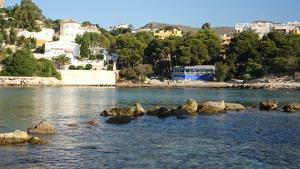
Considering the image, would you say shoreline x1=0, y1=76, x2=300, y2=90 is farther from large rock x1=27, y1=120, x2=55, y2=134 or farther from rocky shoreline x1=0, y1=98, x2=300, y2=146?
large rock x1=27, y1=120, x2=55, y2=134

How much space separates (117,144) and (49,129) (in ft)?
16.4

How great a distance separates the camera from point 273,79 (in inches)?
3883

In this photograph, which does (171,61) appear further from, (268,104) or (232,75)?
(268,104)

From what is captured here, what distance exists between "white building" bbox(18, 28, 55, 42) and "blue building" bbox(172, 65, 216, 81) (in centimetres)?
3852

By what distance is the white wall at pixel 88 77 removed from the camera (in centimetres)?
10969

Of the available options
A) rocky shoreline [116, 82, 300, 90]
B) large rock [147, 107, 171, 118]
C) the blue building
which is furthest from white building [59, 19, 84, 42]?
large rock [147, 107, 171, 118]

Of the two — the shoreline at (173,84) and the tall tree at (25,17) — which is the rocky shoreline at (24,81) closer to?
the shoreline at (173,84)

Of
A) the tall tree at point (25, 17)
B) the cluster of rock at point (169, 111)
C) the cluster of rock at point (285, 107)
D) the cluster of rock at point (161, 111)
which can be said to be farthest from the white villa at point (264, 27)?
the cluster of rock at point (161, 111)

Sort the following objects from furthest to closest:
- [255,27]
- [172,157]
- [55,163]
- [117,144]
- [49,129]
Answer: [255,27] → [49,129] → [117,144] → [172,157] → [55,163]

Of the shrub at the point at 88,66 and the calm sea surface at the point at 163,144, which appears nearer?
the calm sea surface at the point at 163,144

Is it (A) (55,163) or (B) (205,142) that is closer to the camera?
(A) (55,163)

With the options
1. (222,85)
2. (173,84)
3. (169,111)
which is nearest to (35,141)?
(169,111)

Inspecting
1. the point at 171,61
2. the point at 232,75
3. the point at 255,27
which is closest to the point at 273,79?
the point at 232,75

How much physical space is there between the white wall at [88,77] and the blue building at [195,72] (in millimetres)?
15304
